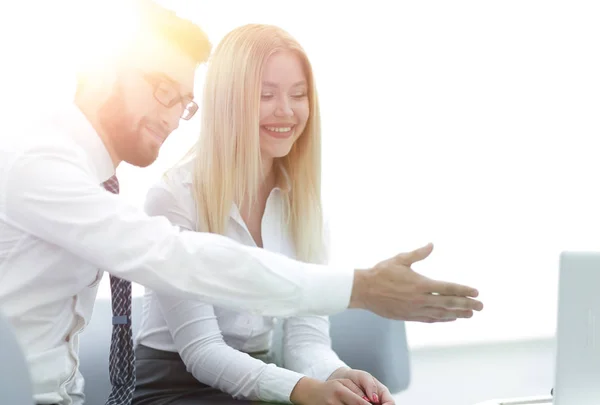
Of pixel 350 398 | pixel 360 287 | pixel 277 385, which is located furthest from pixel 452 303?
pixel 277 385

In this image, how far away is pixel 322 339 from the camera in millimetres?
1832

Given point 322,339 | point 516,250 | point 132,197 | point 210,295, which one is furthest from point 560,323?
point 516,250

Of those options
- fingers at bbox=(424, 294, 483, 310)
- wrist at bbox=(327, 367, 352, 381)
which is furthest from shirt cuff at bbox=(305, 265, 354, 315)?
wrist at bbox=(327, 367, 352, 381)

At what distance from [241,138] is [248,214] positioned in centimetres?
19

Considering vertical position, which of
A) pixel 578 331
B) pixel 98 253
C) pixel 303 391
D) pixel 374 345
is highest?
pixel 98 253

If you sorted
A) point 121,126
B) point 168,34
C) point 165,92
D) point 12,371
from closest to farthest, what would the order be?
1. point 12,371
2. point 121,126
3. point 165,92
4. point 168,34

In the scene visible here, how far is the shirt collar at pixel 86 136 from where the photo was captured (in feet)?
4.66

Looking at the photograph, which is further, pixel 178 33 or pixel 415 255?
pixel 178 33

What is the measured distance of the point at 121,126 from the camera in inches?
61.8

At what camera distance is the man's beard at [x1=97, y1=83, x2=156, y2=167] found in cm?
154

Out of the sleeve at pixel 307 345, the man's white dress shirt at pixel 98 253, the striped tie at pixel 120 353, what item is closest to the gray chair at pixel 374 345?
the sleeve at pixel 307 345

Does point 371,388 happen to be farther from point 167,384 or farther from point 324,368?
point 167,384

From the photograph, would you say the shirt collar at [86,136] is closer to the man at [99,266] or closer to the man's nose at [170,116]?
the man at [99,266]

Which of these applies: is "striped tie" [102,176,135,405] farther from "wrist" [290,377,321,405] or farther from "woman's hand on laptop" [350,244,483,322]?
"woman's hand on laptop" [350,244,483,322]
